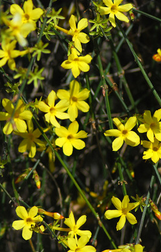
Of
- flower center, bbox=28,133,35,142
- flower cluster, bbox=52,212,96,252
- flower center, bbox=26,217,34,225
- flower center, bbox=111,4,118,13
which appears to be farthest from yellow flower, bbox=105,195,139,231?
flower center, bbox=111,4,118,13

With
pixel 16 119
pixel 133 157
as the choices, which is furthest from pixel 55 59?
pixel 16 119

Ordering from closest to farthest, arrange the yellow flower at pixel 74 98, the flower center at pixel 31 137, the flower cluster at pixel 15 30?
1. the flower cluster at pixel 15 30
2. the yellow flower at pixel 74 98
3. the flower center at pixel 31 137

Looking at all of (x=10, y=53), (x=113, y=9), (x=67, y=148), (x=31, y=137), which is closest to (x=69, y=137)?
(x=67, y=148)

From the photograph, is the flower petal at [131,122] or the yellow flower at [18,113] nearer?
the yellow flower at [18,113]

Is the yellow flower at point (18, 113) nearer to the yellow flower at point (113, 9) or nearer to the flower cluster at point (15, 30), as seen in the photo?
the flower cluster at point (15, 30)

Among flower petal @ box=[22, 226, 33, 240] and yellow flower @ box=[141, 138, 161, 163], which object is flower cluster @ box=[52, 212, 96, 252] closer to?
flower petal @ box=[22, 226, 33, 240]

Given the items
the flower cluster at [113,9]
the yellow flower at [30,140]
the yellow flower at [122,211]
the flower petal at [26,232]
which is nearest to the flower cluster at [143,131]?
the yellow flower at [122,211]

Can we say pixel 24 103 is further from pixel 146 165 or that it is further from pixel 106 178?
pixel 146 165
